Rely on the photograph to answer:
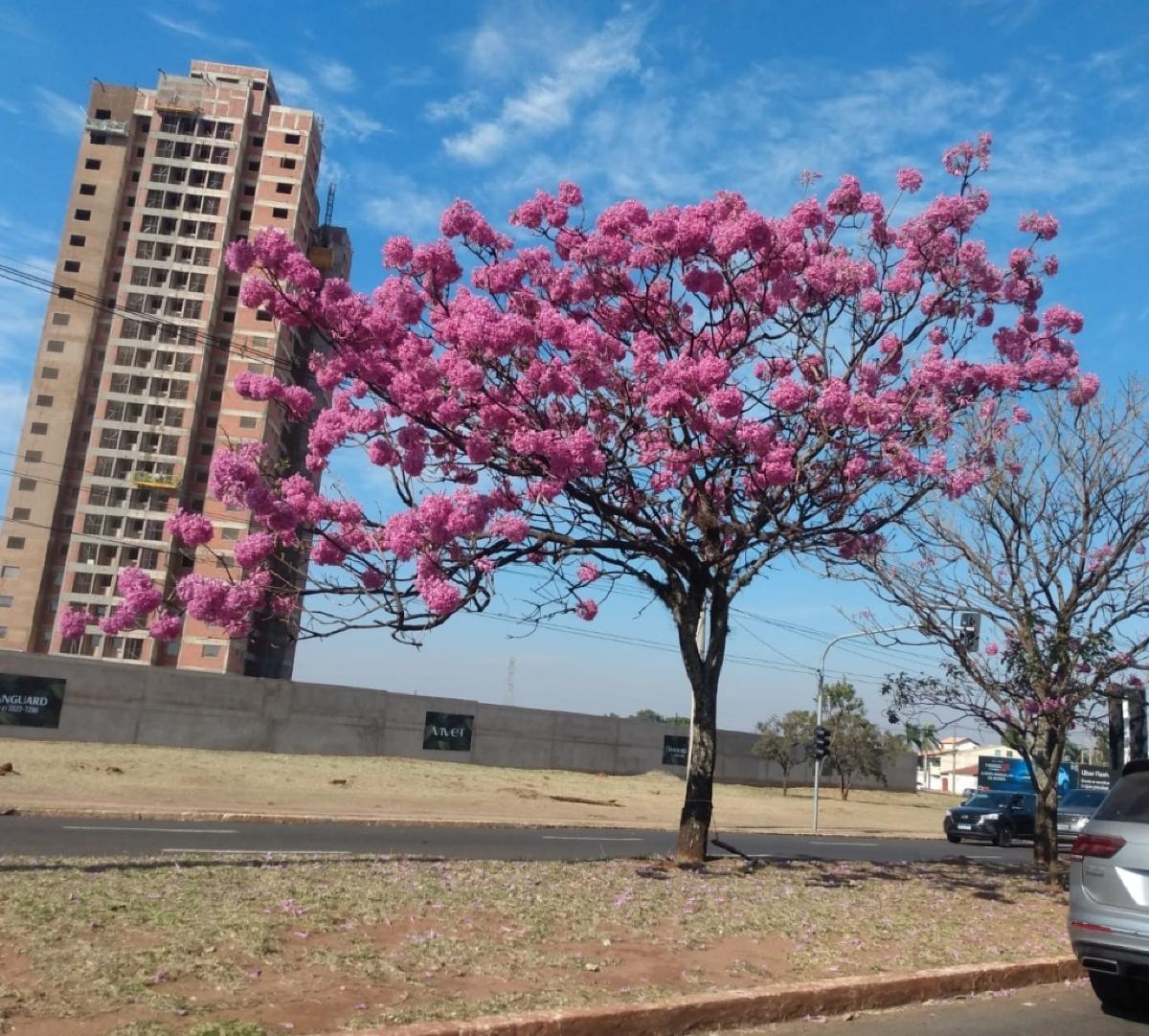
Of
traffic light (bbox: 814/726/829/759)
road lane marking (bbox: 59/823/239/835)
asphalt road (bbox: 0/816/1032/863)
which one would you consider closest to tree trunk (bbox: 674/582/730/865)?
asphalt road (bbox: 0/816/1032/863)

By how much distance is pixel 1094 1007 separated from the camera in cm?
714

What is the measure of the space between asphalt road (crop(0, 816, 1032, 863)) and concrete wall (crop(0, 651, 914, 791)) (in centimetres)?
1327

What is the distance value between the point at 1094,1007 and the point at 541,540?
18.9ft

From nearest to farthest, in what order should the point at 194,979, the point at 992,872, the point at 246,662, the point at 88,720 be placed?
1. the point at 194,979
2. the point at 992,872
3. the point at 88,720
4. the point at 246,662

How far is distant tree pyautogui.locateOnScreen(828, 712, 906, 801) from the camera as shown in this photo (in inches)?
1890

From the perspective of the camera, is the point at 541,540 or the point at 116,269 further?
the point at 116,269

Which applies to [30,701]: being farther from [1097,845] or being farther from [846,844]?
[1097,845]

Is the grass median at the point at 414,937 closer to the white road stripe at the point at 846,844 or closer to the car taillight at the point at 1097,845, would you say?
the car taillight at the point at 1097,845

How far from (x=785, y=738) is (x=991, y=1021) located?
41.7 m

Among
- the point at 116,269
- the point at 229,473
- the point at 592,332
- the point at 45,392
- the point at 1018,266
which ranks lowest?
the point at 229,473

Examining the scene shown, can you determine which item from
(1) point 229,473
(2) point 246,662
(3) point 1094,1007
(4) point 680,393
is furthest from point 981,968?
(2) point 246,662

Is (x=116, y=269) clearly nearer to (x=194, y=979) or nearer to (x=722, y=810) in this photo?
(x=722, y=810)

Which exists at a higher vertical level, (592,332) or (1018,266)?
(1018,266)

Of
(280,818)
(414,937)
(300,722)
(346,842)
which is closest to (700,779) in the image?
(414,937)
